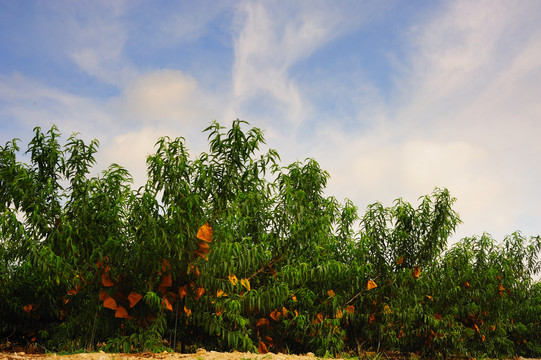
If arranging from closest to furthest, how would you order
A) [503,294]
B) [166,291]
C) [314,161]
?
[166,291] < [314,161] < [503,294]

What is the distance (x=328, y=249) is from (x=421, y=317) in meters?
3.21

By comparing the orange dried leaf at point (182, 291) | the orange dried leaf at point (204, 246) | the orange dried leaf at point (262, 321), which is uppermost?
the orange dried leaf at point (204, 246)

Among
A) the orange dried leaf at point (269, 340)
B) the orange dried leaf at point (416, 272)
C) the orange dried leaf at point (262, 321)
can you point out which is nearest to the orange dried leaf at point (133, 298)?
the orange dried leaf at point (262, 321)

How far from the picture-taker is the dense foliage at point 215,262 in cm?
654

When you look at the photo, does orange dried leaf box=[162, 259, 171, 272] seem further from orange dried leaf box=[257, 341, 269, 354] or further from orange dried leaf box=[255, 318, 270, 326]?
orange dried leaf box=[255, 318, 270, 326]

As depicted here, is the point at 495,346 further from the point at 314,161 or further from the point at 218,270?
the point at 218,270

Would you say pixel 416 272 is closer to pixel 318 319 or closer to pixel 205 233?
pixel 318 319

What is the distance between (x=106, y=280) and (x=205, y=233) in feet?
5.47

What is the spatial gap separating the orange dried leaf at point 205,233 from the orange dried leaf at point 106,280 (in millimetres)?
1546

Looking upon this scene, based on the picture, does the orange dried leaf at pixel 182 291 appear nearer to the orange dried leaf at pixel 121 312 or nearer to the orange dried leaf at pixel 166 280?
the orange dried leaf at pixel 166 280

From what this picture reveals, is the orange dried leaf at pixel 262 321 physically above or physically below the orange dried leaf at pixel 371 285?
below

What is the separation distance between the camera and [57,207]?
271 inches

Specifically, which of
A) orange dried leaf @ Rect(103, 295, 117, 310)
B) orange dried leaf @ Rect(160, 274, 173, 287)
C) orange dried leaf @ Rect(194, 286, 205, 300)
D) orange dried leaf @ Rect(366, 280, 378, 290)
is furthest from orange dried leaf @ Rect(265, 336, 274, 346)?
orange dried leaf @ Rect(103, 295, 117, 310)

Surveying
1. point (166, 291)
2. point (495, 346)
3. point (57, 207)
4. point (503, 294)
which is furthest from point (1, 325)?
point (495, 346)
